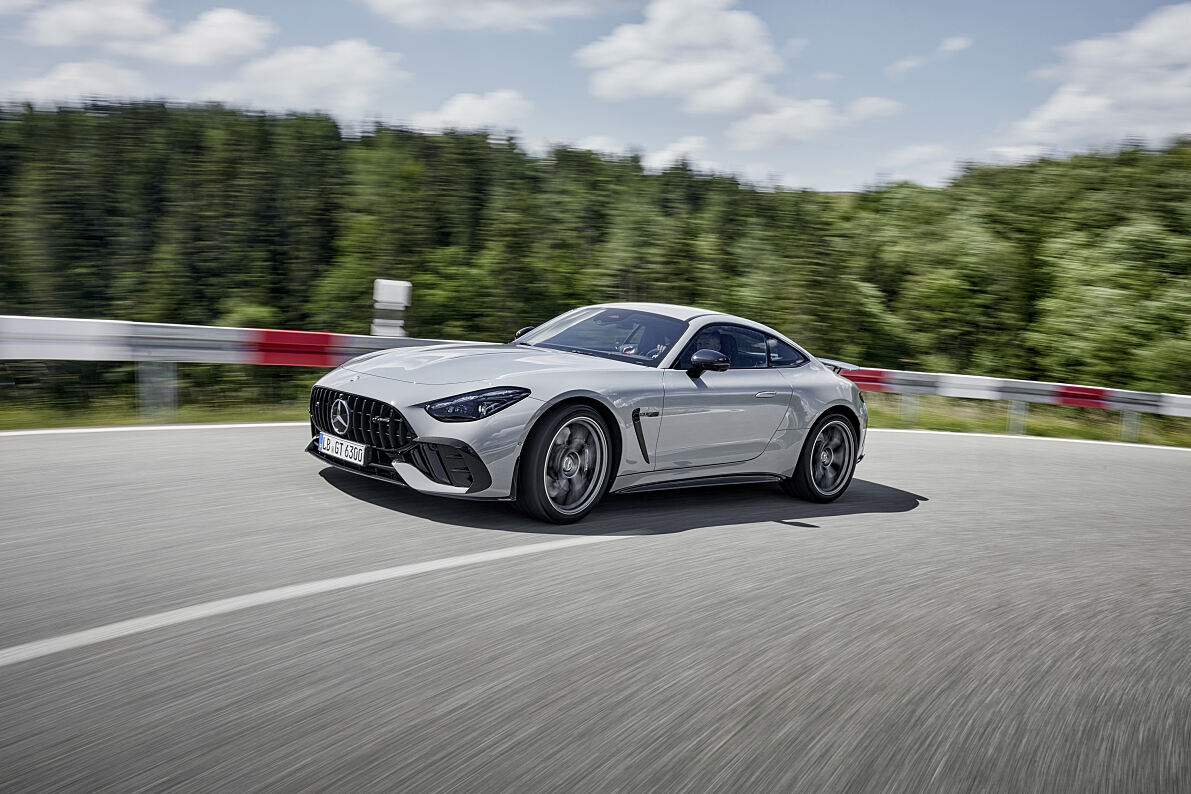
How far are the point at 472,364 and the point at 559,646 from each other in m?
2.47

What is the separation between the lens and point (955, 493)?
845cm

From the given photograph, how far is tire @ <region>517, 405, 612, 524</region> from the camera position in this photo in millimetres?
5613

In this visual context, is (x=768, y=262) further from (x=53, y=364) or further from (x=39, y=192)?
(x=53, y=364)

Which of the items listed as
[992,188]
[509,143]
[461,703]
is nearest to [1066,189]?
[992,188]

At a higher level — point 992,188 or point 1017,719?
point 992,188

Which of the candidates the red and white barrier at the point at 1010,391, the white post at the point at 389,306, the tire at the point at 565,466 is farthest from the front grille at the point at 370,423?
the red and white barrier at the point at 1010,391

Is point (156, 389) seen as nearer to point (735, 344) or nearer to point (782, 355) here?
point (735, 344)

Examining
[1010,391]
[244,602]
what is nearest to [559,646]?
[244,602]

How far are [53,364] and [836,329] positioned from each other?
31.0 meters

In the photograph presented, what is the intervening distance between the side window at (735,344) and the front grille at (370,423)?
2074mm

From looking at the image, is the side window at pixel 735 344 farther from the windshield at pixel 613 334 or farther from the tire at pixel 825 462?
the tire at pixel 825 462

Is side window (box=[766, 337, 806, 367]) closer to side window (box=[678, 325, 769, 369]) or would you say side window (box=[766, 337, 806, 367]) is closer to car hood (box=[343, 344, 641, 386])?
side window (box=[678, 325, 769, 369])

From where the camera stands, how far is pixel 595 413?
5.90m

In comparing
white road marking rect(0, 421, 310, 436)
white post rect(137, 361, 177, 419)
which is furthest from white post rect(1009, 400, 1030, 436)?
white post rect(137, 361, 177, 419)
